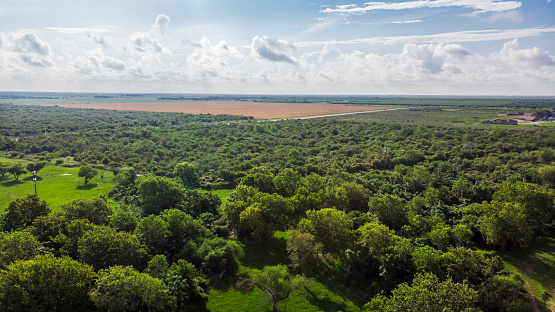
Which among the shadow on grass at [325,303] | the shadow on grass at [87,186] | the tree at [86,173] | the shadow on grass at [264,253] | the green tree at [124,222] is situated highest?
the tree at [86,173]

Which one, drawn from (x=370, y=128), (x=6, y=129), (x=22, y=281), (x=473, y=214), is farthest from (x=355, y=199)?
(x=6, y=129)

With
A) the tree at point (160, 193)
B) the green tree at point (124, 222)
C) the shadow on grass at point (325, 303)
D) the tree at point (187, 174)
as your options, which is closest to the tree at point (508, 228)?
the shadow on grass at point (325, 303)

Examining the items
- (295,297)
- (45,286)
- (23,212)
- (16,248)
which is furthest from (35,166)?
(295,297)

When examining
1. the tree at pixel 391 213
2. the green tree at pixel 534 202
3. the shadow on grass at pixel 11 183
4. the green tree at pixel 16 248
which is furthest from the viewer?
the shadow on grass at pixel 11 183

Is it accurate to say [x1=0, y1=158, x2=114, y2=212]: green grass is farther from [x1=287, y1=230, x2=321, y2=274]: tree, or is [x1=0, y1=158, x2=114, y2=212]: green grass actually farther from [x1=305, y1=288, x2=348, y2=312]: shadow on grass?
[x1=305, y1=288, x2=348, y2=312]: shadow on grass

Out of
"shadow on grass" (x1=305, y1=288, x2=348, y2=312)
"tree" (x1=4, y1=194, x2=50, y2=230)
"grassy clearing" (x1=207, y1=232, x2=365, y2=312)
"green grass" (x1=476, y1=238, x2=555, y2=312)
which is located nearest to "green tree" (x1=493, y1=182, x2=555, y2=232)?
"green grass" (x1=476, y1=238, x2=555, y2=312)

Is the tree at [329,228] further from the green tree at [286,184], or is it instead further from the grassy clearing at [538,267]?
the grassy clearing at [538,267]

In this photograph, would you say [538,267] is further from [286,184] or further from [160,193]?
[160,193]
